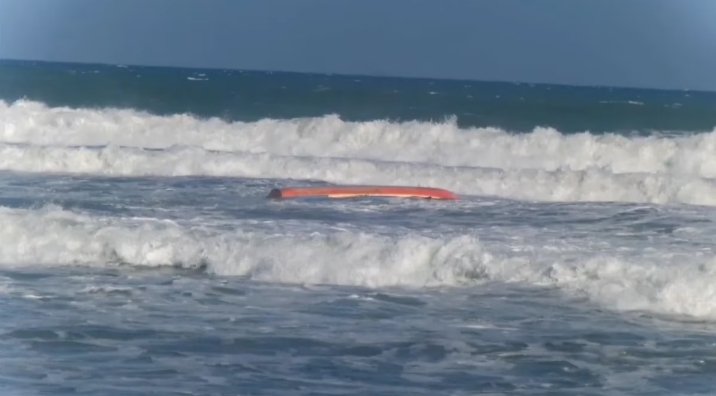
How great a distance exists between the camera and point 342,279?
1233 cm

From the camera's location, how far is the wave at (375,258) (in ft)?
38.3

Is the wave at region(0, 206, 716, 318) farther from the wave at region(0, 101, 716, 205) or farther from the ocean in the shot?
the wave at region(0, 101, 716, 205)

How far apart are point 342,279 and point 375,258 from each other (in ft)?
2.23

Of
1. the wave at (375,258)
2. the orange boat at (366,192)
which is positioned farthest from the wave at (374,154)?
the wave at (375,258)

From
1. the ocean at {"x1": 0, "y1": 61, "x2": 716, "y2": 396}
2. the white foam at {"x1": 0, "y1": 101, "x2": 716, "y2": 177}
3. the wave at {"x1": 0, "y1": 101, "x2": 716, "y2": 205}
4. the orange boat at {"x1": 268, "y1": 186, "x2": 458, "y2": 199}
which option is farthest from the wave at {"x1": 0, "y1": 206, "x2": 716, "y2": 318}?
the white foam at {"x1": 0, "y1": 101, "x2": 716, "y2": 177}

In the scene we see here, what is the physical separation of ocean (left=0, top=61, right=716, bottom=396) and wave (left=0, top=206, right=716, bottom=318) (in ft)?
0.09

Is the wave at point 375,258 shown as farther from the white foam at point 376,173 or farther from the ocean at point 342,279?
the white foam at point 376,173

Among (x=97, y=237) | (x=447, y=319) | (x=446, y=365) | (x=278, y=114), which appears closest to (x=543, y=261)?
(x=447, y=319)

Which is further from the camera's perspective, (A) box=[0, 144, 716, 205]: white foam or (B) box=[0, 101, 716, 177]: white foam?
(B) box=[0, 101, 716, 177]: white foam

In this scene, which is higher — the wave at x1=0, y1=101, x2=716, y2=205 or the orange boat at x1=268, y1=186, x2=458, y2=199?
the wave at x1=0, y1=101, x2=716, y2=205

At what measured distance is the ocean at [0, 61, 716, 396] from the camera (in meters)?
8.73

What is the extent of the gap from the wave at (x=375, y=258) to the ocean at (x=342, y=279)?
29 millimetres

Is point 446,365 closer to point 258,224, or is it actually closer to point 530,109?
point 258,224

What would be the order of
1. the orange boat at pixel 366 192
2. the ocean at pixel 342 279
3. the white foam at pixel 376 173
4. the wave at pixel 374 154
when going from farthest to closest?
the wave at pixel 374 154
the white foam at pixel 376 173
the orange boat at pixel 366 192
the ocean at pixel 342 279
